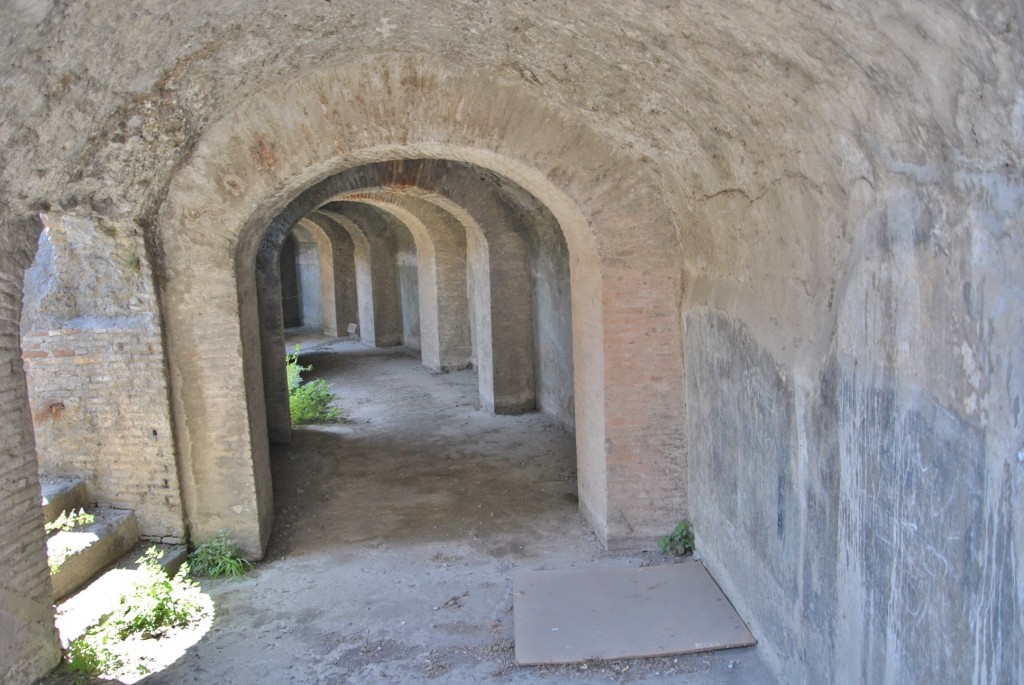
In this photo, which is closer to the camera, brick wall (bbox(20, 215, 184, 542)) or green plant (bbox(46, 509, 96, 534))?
green plant (bbox(46, 509, 96, 534))

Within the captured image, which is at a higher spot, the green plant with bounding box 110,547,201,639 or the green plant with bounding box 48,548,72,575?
the green plant with bounding box 48,548,72,575

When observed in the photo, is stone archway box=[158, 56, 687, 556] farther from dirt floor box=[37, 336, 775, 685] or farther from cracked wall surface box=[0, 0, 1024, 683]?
dirt floor box=[37, 336, 775, 685]

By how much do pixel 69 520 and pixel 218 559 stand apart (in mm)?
1022

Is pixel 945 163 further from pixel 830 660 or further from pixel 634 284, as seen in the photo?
pixel 634 284

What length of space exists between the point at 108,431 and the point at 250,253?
5.40 ft

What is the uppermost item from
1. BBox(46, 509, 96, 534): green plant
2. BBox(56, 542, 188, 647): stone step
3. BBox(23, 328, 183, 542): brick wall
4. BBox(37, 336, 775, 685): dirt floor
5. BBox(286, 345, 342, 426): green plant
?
BBox(23, 328, 183, 542): brick wall

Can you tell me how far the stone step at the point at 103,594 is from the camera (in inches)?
180

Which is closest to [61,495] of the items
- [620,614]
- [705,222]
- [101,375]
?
[101,375]

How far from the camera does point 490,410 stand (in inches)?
412

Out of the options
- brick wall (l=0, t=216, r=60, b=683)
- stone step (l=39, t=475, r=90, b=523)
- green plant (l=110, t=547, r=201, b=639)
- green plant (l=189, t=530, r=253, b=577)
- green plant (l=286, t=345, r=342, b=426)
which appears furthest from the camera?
green plant (l=286, t=345, r=342, b=426)

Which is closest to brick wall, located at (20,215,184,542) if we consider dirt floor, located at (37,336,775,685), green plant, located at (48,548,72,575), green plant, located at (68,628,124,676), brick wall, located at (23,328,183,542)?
brick wall, located at (23,328,183,542)

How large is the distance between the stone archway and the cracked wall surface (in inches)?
0.8

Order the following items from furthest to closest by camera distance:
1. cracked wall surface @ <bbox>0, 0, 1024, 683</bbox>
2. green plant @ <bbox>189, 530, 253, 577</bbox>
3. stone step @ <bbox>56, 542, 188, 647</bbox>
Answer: green plant @ <bbox>189, 530, 253, 577</bbox>, stone step @ <bbox>56, 542, 188, 647</bbox>, cracked wall surface @ <bbox>0, 0, 1024, 683</bbox>

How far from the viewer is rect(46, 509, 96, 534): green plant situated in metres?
5.08
